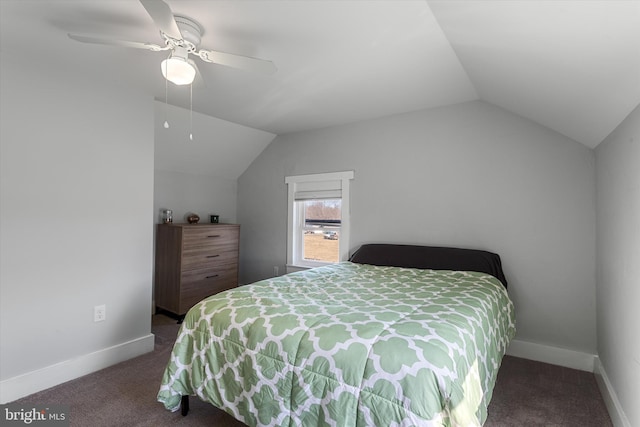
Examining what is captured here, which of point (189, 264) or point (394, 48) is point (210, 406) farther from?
point (394, 48)

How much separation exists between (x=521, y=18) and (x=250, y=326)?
1797mm

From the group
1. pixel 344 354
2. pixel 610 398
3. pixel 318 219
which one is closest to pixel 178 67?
pixel 344 354

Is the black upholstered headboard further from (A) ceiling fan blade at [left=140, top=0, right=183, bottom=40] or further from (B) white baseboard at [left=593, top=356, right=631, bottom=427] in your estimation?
(A) ceiling fan blade at [left=140, top=0, right=183, bottom=40]

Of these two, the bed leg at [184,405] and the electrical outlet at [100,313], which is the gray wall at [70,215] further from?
the bed leg at [184,405]

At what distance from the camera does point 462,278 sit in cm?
248

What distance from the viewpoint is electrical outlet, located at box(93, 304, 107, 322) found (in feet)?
7.96

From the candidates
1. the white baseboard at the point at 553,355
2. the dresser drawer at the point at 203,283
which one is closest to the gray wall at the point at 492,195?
the white baseboard at the point at 553,355

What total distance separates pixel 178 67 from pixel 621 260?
2.62m

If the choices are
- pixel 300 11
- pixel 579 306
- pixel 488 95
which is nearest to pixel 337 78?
pixel 300 11

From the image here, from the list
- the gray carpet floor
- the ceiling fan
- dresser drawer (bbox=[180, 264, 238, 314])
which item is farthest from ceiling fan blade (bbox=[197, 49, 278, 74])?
dresser drawer (bbox=[180, 264, 238, 314])

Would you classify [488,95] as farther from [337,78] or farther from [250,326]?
[250,326]

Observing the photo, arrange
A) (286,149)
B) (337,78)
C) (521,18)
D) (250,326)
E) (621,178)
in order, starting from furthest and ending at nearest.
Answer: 1. (286,149)
2. (337,78)
3. (621,178)
4. (250,326)
5. (521,18)

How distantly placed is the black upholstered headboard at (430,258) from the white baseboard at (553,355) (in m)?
0.56

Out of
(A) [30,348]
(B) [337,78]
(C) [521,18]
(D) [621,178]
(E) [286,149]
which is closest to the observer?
(C) [521,18]
